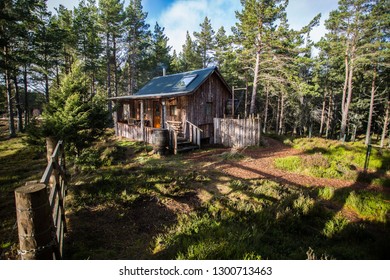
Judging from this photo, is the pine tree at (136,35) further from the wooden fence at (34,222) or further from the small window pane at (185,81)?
the wooden fence at (34,222)

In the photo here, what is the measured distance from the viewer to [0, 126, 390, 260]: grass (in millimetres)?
3627

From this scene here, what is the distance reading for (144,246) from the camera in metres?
3.93

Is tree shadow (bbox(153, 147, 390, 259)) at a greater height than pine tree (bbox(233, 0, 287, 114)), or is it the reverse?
pine tree (bbox(233, 0, 287, 114))

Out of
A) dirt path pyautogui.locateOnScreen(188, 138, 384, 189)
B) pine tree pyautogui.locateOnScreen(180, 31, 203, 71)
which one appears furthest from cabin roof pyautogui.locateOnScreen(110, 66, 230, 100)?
pine tree pyautogui.locateOnScreen(180, 31, 203, 71)

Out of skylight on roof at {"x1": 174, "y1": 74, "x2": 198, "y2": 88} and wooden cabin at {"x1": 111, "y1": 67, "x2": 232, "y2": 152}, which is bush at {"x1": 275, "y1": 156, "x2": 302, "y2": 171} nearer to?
wooden cabin at {"x1": 111, "y1": 67, "x2": 232, "y2": 152}

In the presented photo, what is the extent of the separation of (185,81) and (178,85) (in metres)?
0.65

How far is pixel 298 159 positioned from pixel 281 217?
18.0 feet

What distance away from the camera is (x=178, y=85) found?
16188 millimetres

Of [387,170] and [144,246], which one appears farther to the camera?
[387,170]

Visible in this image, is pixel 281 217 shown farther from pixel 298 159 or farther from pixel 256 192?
pixel 298 159

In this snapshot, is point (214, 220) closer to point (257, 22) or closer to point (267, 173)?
point (267, 173)

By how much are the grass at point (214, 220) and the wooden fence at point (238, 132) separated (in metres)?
6.20

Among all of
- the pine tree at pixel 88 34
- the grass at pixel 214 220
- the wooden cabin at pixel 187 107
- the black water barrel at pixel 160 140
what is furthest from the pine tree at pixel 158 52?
the grass at pixel 214 220

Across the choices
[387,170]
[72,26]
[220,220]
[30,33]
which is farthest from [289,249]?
[72,26]
